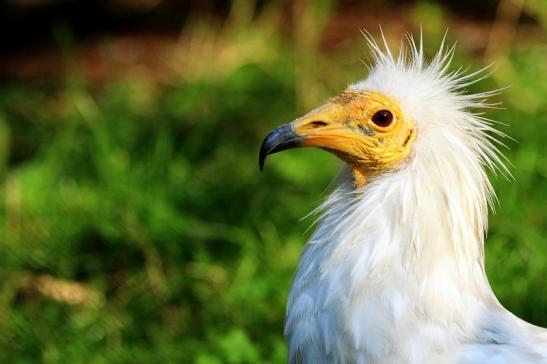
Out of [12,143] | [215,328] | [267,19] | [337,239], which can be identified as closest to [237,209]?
[215,328]

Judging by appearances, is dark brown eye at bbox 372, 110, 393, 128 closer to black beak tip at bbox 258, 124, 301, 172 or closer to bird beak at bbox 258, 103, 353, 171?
bird beak at bbox 258, 103, 353, 171

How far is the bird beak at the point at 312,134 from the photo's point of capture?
10.3 feet

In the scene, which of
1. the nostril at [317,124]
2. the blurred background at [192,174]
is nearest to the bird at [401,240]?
the nostril at [317,124]

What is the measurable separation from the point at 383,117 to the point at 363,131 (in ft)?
0.24

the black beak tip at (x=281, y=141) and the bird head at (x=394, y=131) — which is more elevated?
the bird head at (x=394, y=131)

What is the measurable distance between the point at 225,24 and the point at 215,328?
4173mm

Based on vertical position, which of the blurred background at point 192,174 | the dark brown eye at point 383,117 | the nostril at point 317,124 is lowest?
the blurred background at point 192,174

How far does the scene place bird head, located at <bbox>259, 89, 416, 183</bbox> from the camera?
315cm

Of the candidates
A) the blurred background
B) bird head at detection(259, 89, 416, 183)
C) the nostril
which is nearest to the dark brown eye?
bird head at detection(259, 89, 416, 183)

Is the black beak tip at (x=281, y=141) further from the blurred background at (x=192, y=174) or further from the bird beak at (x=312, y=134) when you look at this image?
the blurred background at (x=192, y=174)

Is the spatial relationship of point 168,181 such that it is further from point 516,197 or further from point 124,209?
point 516,197

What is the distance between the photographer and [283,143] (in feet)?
10.2

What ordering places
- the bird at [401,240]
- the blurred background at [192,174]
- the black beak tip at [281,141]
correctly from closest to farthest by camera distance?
the bird at [401,240] → the black beak tip at [281,141] → the blurred background at [192,174]

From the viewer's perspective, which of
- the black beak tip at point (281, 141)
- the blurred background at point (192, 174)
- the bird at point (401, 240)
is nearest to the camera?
the bird at point (401, 240)
